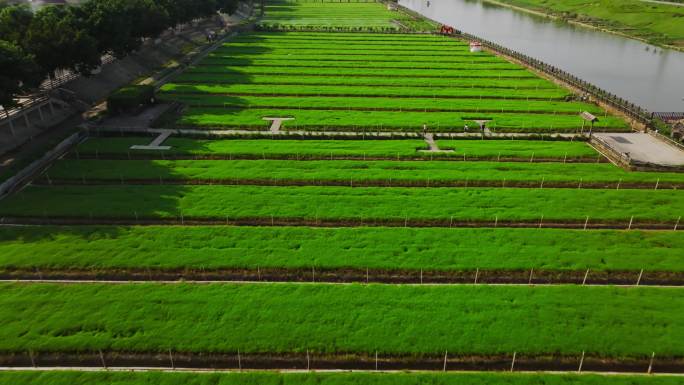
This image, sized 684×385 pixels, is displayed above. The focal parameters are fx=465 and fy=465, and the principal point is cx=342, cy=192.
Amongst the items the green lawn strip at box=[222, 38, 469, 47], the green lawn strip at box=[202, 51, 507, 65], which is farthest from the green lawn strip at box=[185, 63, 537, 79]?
the green lawn strip at box=[222, 38, 469, 47]

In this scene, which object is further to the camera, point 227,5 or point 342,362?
point 227,5

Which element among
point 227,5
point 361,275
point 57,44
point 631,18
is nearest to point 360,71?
point 57,44

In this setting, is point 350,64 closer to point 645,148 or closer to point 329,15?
point 645,148

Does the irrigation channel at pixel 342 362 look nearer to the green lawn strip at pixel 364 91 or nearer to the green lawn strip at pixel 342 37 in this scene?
the green lawn strip at pixel 364 91

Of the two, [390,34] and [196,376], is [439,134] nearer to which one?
[196,376]

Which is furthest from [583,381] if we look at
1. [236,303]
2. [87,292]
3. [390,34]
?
[390,34]

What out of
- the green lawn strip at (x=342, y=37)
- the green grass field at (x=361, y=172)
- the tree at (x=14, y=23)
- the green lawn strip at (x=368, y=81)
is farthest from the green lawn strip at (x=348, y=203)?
the green lawn strip at (x=342, y=37)
